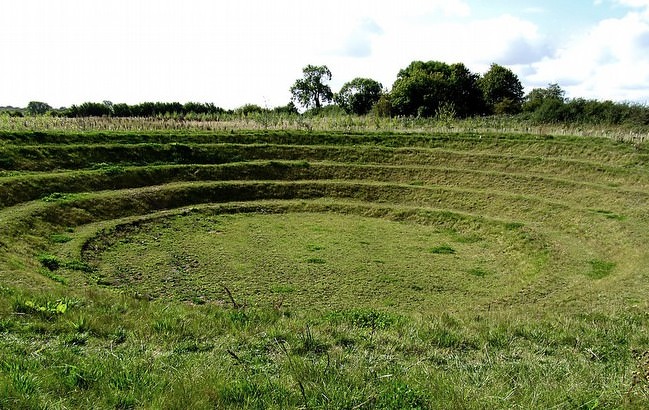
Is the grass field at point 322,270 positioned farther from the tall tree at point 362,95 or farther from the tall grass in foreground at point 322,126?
the tall tree at point 362,95

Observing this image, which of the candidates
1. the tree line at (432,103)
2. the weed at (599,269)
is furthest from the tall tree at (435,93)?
the weed at (599,269)

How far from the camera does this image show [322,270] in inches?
551

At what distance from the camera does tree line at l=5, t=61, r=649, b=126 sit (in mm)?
38719

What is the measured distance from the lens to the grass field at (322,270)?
13.6 ft

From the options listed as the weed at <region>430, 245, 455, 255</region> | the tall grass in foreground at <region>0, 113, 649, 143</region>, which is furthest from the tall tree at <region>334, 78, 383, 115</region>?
the weed at <region>430, 245, 455, 255</region>

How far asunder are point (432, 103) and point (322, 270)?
49654mm

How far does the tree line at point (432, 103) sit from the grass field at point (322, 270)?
44.7 feet

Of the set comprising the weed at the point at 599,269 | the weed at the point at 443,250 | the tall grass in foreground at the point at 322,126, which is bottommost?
the weed at the point at 443,250

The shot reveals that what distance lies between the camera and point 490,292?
12.8 m

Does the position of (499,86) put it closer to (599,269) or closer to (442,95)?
(442,95)


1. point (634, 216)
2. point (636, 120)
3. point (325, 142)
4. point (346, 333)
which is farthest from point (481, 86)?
point (346, 333)

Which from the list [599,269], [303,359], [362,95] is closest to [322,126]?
[599,269]

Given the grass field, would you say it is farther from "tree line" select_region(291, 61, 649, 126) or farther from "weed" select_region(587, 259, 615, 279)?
"tree line" select_region(291, 61, 649, 126)

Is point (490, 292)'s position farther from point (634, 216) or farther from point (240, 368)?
point (240, 368)
